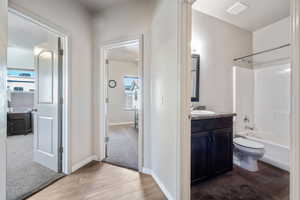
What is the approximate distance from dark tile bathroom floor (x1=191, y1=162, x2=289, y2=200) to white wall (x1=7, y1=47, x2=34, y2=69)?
20.2 feet

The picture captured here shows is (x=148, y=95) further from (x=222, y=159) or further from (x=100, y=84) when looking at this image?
(x=222, y=159)

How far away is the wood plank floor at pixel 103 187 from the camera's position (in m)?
1.78

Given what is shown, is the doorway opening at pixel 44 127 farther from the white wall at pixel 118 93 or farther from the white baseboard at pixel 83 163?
the white wall at pixel 118 93

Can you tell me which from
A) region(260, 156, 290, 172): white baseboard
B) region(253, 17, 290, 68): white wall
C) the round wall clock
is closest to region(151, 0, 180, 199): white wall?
region(260, 156, 290, 172): white baseboard

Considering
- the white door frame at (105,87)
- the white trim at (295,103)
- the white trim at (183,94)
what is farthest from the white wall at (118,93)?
the white trim at (295,103)

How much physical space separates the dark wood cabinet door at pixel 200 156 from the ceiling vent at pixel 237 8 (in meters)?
2.07

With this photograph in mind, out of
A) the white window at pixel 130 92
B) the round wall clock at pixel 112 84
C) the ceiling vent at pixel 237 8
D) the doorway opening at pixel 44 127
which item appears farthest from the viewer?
the white window at pixel 130 92

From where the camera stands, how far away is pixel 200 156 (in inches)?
77.2

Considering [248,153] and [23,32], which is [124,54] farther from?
[248,153]

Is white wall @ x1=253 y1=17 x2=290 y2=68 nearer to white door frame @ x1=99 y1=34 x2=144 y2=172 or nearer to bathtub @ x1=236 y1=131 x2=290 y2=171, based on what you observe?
bathtub @ x1=236 y1=131 x2=290 y2=171

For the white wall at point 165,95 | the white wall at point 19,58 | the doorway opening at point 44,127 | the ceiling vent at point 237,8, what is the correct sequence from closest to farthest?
the white wall at point 165,95 → the doorway opening at point 44,127 → the ceiling vent at point 237,8 → the white wall at point 19,58

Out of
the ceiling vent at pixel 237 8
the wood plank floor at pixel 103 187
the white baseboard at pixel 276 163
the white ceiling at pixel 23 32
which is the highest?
the white ceiling at pixel 23 32

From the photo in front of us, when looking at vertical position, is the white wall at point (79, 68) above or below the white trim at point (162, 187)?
above

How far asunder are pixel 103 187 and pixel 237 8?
3332 mm
